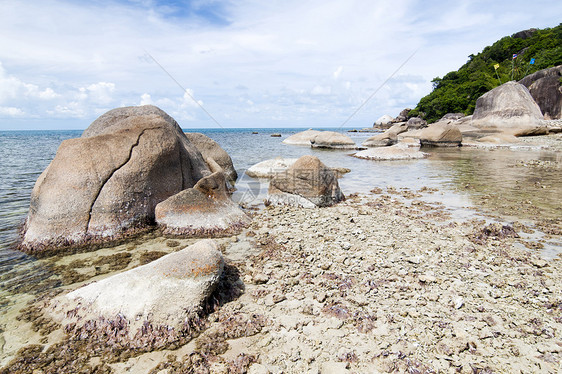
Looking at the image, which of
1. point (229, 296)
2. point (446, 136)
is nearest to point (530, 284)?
point (229, 296)

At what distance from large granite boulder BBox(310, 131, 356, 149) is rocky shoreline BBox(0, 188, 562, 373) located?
29.0m

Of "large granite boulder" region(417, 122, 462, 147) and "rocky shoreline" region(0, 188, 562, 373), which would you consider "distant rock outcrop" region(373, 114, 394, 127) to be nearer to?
"large granite boulder" region(417, 122, 462, 147)

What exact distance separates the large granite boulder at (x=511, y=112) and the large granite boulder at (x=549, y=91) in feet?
22.6

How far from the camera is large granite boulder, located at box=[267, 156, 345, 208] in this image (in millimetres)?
9500

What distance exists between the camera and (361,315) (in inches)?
152

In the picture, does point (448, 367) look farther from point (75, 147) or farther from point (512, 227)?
point (75, 147)

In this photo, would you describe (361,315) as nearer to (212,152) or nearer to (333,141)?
(212,152)

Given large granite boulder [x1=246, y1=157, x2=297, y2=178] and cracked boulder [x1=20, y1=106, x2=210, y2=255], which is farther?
large granite boulder [x1=246, y1=157, x2=297, y2=178]

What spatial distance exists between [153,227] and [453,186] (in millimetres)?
11220

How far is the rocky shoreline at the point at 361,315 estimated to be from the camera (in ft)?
10.4

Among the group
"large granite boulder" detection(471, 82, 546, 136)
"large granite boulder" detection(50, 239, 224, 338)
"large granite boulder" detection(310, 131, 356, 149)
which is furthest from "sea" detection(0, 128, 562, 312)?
"large granite boulder" detection(471, 82, 546, 136)

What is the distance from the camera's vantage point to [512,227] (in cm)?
686

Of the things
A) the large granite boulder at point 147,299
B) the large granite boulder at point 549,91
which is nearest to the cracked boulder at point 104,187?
the large granite boulder at point 147,299

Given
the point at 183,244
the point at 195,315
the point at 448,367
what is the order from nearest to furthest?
the point at 448,367
the point at 195,315
the point at 183,244
